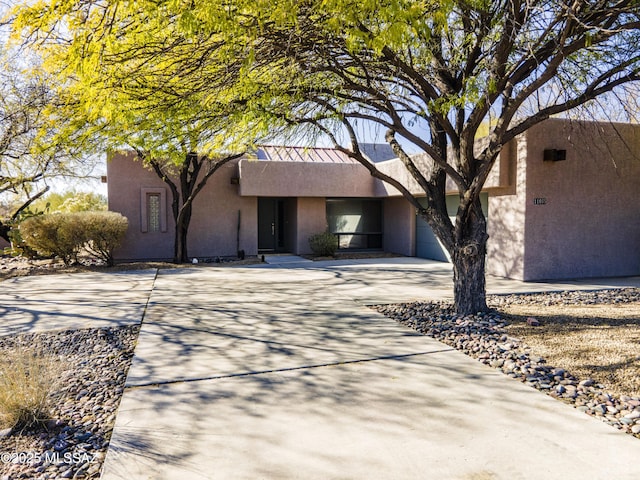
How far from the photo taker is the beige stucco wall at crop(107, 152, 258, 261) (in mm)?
15250

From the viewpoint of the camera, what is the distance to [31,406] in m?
3.42

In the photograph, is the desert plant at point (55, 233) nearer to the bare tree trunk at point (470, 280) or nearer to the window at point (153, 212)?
the window at point (153, 212)

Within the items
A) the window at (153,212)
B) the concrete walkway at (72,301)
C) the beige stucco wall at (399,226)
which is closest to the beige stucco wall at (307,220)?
the beige stucco wall at (399,226)

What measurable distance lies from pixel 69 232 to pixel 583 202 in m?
13.5

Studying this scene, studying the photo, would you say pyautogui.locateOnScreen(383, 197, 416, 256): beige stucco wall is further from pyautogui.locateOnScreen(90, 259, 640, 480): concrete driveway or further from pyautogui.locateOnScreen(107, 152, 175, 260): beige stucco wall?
pyautogui.locateOnScreen(90, 259, 640, 480): concrete driveway

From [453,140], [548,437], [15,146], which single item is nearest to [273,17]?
[453,140]

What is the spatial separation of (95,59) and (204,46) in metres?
1.49

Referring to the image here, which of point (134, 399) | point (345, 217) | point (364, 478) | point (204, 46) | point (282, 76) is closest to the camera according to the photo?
point (364, 478)

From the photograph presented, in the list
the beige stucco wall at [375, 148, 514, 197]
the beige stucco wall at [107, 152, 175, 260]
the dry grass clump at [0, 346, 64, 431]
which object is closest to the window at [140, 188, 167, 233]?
the beige stucco wall at [107, 152, 175, 260]

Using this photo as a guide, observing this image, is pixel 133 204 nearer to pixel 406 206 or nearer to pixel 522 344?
pixel 406 206

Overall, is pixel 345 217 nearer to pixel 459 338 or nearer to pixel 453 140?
pixel 453 140

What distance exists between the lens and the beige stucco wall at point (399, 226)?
16.4 meters

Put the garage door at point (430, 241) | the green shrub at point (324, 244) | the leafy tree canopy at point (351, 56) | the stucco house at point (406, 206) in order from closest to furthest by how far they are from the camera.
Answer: the leafy tree canopy at point (351, 56), the stucco house at point (406, 206), the garage door at point (430, 241), the green shrub at point (324, 244)

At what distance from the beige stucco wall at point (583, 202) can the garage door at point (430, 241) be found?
3.47 m
